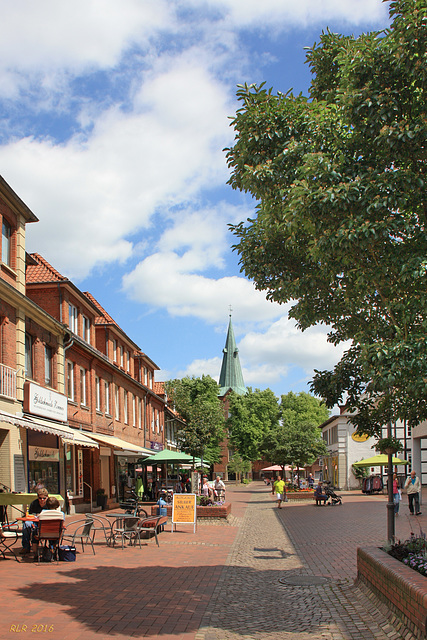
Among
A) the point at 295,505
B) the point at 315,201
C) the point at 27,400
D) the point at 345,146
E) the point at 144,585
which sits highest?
the point at 345,146

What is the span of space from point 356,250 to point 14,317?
13.5 metres

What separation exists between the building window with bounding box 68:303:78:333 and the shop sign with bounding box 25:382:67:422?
145 inches

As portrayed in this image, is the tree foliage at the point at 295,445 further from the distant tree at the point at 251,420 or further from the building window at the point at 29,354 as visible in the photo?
the building window at the point at 29,354

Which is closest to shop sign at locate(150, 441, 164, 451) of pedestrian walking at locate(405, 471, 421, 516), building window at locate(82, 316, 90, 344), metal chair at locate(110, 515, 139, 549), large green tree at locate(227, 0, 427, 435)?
building window at locate(82, 316, 90, 344)

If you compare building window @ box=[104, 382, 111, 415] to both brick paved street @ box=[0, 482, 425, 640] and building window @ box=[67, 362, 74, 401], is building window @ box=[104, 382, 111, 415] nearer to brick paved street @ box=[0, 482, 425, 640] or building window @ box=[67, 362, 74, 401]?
building window @ box=[67, 362, 74, 401]

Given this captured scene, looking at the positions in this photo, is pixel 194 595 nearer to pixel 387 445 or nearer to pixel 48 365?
pixel 387 445

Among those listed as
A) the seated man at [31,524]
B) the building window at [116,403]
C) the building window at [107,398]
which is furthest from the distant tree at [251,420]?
the seated man at [31,524]

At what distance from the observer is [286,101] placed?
319 inches

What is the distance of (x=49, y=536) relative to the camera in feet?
38.1

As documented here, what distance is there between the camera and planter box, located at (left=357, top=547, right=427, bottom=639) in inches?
231

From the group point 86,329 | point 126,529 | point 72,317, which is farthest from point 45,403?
point 86,329

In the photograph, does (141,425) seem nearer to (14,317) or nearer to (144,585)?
(14,317)

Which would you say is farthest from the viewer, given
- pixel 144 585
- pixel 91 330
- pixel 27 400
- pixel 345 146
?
pixel 91 330

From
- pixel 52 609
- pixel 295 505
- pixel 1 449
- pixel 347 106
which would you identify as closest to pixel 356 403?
pixel 347 106
